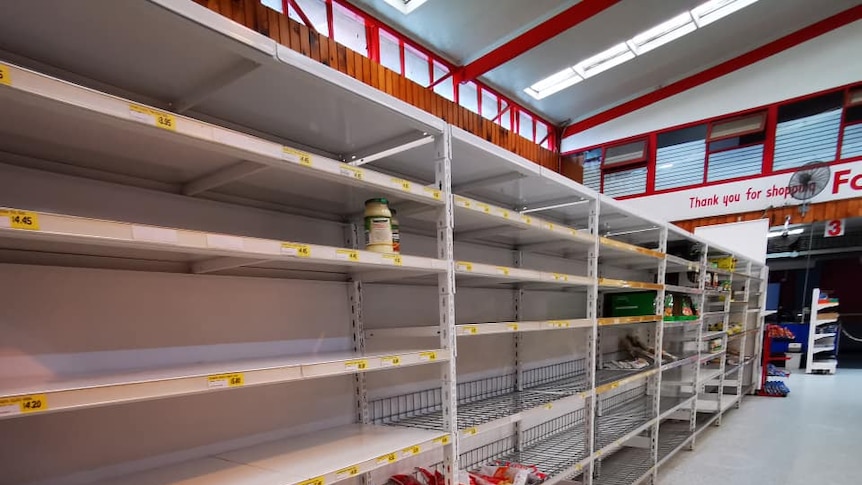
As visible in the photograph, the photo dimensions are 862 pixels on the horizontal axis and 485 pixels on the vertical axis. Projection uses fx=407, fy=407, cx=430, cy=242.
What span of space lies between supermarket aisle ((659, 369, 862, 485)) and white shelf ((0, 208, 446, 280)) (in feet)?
10.3

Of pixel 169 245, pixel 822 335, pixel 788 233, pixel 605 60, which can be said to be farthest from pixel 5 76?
pixel 822 335

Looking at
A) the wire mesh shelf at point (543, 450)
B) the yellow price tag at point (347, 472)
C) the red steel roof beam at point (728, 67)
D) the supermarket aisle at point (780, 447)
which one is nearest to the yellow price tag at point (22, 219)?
the yellow price tag at point (347, 472)

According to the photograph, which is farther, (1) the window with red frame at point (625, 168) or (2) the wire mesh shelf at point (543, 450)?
(1) the window with red frame at point (625, 168)

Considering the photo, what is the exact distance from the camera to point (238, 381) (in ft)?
3.43

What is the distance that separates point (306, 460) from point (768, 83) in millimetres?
9290

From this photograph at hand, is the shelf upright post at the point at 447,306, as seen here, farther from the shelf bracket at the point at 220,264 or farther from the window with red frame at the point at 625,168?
the window with red frame at the point at 625,168

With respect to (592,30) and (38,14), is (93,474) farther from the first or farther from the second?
(592,30)

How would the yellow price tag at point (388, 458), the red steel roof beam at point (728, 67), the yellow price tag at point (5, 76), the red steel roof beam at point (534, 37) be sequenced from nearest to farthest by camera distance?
the yellow price tag at point (5, 76)
the yellow price tag at point (388, 458)
the red steel roof beam at point (534, 37)
the red steel roof beam at point (728, 67)

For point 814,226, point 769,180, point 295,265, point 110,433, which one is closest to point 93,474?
point 110,433

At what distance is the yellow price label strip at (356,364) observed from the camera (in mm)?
1290

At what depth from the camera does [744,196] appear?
709 centimetres

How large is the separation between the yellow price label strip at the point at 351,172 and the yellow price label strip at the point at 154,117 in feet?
1.49

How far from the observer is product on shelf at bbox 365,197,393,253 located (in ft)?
4.70

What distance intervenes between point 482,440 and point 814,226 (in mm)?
7884
